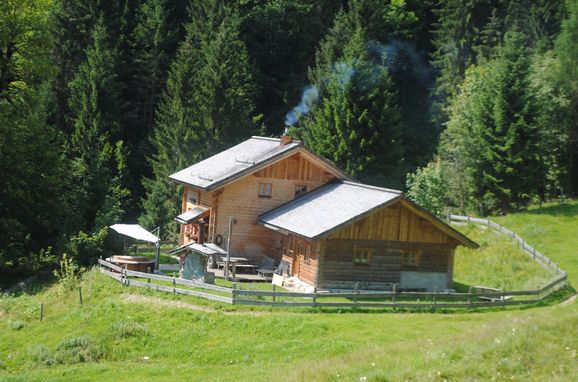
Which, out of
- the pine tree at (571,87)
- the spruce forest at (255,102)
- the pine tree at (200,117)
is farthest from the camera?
the pine tree at (571,87)

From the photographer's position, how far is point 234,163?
143 ft

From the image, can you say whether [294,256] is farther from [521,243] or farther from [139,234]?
[521,243]

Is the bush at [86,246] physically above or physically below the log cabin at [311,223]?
below

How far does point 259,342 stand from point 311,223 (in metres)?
10.6

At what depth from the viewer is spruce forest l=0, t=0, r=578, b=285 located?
44.1 meters

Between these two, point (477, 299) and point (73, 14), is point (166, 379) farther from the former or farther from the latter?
point (73, 14)

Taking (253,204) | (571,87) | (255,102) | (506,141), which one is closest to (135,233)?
(253,204)

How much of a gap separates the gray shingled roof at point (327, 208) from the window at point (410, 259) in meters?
3.21

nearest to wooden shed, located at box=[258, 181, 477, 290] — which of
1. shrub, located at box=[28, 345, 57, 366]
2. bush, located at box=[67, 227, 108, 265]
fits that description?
bush, located at box=[67, 227, 108, 265]

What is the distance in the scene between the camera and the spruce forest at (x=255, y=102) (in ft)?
145

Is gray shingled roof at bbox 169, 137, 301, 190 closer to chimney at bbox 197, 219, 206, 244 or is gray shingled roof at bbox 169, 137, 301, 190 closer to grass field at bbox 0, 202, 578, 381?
chimney at bbox 197, 219, 206, 244

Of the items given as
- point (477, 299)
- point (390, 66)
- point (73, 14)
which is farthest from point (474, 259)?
point (73, 14)

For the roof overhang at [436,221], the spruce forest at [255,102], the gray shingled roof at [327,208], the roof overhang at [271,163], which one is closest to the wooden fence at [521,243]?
the spruce forest at [255,102]

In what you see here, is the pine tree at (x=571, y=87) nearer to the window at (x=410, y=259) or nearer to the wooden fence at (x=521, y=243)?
the wooden fence at (x=521, y=243)
